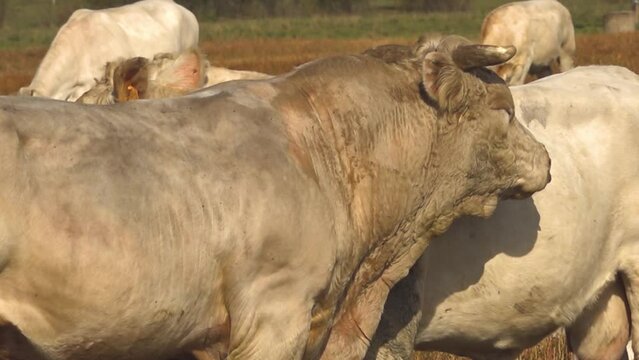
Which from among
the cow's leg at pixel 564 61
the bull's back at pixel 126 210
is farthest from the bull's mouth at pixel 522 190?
the cow's leg at pixel 564 61

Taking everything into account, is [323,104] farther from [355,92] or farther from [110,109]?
[110,109]

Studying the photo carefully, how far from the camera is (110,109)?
4812mm

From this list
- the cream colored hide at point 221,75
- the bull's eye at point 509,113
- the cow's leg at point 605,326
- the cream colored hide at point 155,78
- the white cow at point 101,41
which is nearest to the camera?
the bull's eye at point 509,113

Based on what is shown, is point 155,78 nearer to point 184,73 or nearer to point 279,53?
point 184,73

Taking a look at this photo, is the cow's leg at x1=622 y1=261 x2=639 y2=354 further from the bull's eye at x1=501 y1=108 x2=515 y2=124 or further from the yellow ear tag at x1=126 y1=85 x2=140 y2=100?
the yellow ear tag at x1=126 y1=85 x2=140 y2=100

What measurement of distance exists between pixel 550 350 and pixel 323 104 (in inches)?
140

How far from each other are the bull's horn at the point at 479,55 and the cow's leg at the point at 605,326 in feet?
6.07

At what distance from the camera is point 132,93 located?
7.98 metres

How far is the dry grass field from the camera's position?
33594 mm

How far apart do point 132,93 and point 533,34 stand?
18.6 meters

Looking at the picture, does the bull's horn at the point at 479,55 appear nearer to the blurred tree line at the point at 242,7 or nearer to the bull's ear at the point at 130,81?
the bull's ear at the point at 130,81

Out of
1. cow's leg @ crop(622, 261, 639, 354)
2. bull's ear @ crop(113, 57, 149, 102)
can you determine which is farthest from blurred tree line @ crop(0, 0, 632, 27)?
cow's leg @ crop(622, 261, 639, 354)

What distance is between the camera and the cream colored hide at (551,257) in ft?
21.1

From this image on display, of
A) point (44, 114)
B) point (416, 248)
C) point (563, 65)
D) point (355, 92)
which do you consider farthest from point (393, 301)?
point (563, 65)
